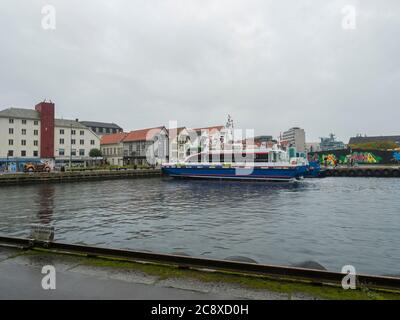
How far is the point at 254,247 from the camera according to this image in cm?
1082

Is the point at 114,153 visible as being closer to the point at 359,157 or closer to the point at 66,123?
the point at 66,123

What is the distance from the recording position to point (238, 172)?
Answer: 4444 cm

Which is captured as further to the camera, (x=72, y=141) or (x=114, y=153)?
(x=114, y=153)

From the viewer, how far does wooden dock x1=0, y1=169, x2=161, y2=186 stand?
43.1 meters

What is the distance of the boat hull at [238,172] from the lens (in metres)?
41.7

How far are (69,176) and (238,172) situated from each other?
2695cm

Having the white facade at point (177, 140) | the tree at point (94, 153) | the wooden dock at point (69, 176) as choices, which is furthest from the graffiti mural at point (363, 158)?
the tree at point (94, 153)

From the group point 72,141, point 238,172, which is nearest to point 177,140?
point 72,141

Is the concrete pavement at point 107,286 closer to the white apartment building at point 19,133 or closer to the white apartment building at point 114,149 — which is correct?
the white apartment building at point 19,133

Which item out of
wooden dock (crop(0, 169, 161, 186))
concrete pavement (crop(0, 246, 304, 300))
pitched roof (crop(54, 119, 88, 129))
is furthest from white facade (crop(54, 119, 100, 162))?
concrete pavement (crop(0, 246, 304, 300))

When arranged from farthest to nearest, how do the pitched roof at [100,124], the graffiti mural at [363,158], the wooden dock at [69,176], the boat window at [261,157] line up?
1. the pitched roof at [100,124]
2. the graffiti mural at [363,158]
3. the boat window at [261,157]
4. the wooden dock at [69,176]
